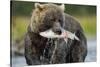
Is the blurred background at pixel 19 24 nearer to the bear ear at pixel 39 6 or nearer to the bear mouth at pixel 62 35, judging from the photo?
the bear ear at pixel 39 6

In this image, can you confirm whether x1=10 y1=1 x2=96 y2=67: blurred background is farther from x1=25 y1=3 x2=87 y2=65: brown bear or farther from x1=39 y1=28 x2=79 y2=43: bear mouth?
x1=39 y1=28 x2=79 y2=43: bear mouth

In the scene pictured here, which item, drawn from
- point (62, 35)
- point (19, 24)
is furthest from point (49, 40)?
point (19, 24)

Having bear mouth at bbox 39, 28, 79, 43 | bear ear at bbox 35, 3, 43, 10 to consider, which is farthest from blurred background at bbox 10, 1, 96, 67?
bear mouth at bbox 39, 28, 79, 43

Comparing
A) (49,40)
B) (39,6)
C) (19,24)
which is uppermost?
(39,6)

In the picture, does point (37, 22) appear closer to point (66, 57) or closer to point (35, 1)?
point (35, 1)

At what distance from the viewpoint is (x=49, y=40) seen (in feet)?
7.05

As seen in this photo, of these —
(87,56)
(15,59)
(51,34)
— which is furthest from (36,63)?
(87,56)

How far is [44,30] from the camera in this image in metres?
2.13

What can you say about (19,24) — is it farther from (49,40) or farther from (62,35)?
(62,35)

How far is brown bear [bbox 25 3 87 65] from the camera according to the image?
→ 6.91ft

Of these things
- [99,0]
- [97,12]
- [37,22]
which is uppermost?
[99,0]

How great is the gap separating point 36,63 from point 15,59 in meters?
0.25
